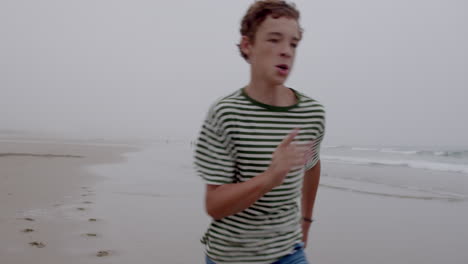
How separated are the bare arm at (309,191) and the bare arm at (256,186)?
2.13ft

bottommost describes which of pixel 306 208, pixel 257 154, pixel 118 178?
pixel 118 178

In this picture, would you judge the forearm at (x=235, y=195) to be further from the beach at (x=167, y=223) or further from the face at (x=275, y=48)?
the beach at (x=167, y=223)

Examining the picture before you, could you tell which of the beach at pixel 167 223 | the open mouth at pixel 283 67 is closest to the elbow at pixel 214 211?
the open mouth at pixel 283 67

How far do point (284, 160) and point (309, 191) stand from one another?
83 cm

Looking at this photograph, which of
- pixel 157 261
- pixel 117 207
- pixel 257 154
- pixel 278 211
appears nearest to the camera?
pixel 257 154

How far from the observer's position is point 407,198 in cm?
1091

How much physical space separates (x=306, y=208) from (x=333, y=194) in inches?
351

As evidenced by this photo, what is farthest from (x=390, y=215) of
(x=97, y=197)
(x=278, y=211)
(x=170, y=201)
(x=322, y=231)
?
(x=278, y=211)

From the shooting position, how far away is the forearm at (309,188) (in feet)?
7.70

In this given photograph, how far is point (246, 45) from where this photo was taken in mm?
1991

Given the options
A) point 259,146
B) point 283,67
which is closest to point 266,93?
point 283,67

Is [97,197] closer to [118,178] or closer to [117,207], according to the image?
[117,207]

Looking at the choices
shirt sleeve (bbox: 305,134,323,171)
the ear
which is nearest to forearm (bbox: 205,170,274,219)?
shirt sleeve (bbox: 305,134,323,171)

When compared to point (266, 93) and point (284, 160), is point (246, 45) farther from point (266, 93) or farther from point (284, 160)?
point (284, 160)
